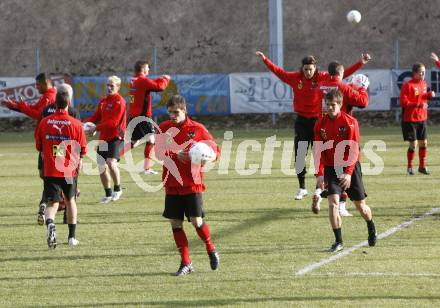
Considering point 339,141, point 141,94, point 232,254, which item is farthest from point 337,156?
point 141,94

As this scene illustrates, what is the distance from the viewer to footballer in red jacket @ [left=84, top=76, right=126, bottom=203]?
15438 millimetres

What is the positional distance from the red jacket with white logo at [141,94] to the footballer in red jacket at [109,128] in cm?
251

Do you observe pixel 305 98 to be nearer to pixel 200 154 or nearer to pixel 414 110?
pixel 414 110

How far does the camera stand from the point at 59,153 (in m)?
11.6

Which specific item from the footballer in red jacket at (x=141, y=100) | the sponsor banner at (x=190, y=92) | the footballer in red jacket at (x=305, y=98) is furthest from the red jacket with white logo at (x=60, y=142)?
the sponsor banner at (x=190, y=92)

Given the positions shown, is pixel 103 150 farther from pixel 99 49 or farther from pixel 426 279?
pixel 99 49

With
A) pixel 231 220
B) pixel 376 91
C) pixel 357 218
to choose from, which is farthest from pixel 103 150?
pixel 376 91

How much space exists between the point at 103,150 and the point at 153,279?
6254 mm

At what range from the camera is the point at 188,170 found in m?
9.88

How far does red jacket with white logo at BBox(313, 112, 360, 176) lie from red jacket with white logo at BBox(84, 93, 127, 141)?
507 cm

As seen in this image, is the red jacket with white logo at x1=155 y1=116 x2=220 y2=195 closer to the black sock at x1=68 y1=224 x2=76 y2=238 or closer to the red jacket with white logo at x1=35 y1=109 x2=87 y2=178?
the red jacket with white logo at x1=35 y1=109 x2=87 y2=178

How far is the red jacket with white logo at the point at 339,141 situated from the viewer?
35.8 feet

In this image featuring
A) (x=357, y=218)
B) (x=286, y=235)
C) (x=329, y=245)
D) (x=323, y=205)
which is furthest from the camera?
(x=323, y=205)

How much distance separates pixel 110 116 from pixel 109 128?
0.19 metres
